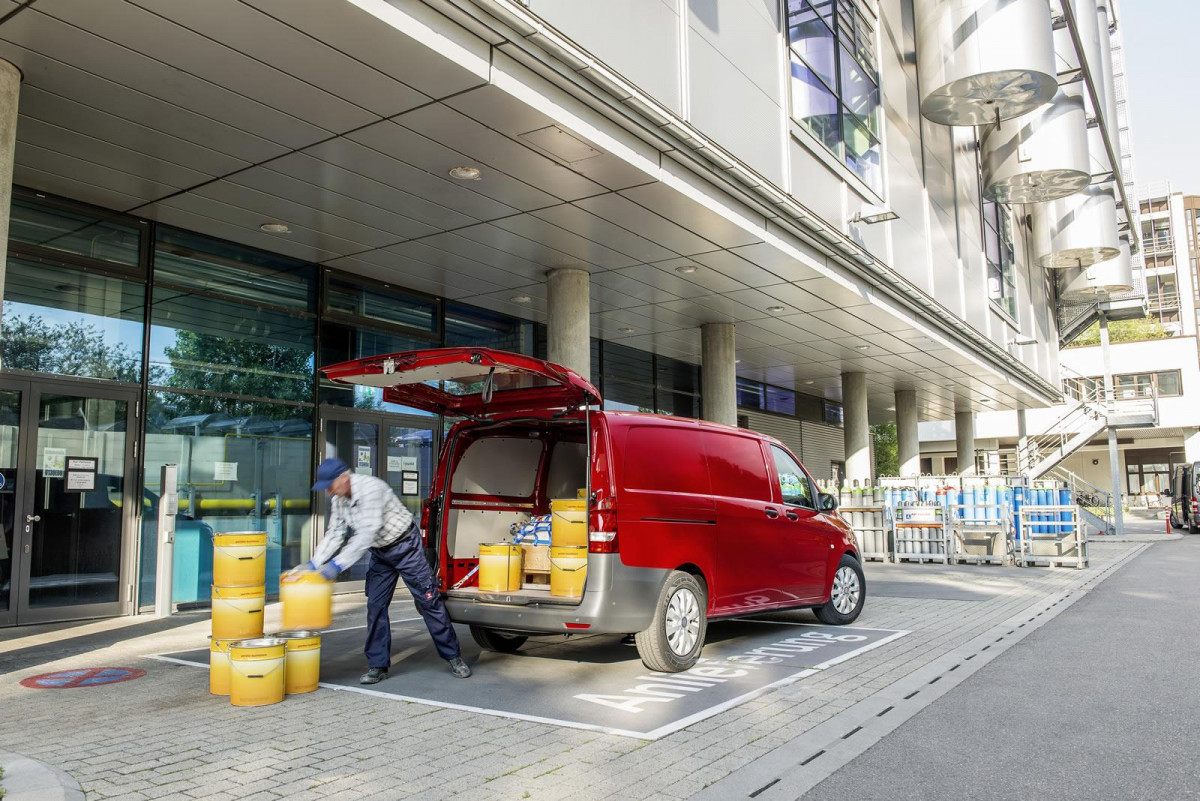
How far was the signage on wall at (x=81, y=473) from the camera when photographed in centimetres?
1007

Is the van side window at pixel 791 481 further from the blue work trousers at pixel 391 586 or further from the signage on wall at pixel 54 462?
the signage on wall at pixel 54 462

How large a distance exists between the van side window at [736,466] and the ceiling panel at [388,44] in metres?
3.58

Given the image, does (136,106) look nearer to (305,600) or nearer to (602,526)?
(305,600)

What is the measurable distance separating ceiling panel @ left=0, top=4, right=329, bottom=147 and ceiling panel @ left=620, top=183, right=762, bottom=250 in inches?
134

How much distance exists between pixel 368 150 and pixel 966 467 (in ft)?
92.1

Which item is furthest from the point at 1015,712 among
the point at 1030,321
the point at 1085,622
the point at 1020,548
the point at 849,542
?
the point at 1030,321

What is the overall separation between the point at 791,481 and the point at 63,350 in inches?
310

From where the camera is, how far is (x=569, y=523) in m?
7.16

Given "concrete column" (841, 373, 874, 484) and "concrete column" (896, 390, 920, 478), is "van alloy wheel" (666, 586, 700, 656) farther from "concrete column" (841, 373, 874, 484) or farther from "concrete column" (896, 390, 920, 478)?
"concrete column" (896, 390, 920, 478)

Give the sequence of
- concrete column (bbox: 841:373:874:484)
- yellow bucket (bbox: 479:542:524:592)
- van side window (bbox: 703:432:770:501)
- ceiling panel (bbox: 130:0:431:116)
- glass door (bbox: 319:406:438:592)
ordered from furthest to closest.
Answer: concrete column (bbox: 841:373:874:484)
glass door (bbox: 319:406:438:592)
van side window (bbox: 703:432:770:501)
yellow bucket (bbox: 479:542:524:592)
ceiling panel (bbox: 130:0:431:116)

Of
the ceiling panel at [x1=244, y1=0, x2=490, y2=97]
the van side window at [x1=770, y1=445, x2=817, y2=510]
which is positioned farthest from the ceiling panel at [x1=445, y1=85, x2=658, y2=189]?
the van side window at [x1=770, y1=445, x2=817, y2=510]

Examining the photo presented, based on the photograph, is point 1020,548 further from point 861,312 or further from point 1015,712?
point 1015,712

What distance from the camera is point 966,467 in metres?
32.2

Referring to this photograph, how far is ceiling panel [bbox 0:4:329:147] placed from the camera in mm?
6586
